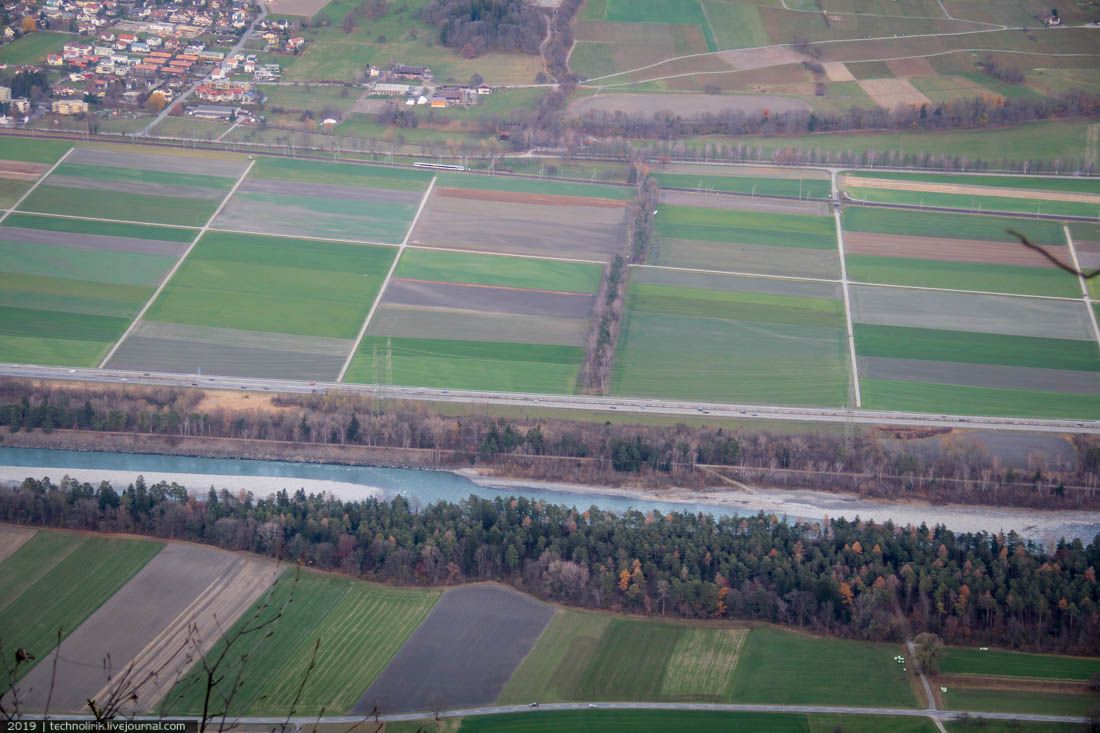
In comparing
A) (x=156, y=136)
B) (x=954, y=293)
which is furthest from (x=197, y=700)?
(x=156, y=136)

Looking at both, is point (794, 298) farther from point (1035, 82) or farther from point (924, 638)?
point (1035, 82)

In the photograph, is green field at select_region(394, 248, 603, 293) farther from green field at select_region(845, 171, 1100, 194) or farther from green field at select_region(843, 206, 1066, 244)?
green field at select_region(845, 171, 1100, 194)

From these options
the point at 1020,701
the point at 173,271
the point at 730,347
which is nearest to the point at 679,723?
the point at 1020,701

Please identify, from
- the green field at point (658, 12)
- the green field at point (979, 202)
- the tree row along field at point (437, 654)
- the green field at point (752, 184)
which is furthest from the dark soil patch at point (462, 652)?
the green field at point (658, 12)

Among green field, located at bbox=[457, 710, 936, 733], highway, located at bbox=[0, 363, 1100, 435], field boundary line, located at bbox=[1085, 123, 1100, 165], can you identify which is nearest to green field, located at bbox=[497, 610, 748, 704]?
green field, located at bbox=[457, 710, 936, 733]

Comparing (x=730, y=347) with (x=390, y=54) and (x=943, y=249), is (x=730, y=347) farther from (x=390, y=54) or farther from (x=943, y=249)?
(x=390, y=54)

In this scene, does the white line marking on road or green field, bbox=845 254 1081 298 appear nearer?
the white line marking on road
